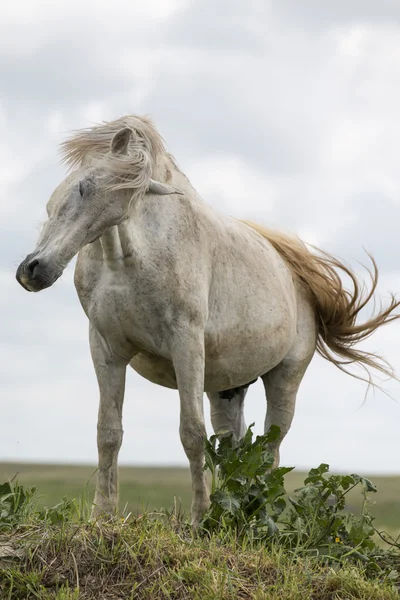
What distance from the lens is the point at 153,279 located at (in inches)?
251

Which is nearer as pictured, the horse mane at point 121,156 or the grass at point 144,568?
the grass at point 144,568

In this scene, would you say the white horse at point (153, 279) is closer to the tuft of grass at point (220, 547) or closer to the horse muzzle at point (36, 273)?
the horse muzzle at point (36, 273)

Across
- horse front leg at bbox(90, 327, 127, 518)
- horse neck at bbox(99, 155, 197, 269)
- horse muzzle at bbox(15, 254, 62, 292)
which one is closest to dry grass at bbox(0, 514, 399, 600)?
horse front leg at bbox(90, 327, 127, 518)

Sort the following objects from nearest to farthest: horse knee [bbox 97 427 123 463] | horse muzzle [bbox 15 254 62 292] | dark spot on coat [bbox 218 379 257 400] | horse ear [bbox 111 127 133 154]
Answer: horse muzzle [bbox 15 254 62 292]
horse ear [bbox 111 127 133 154]
horse knee [bbox 97 427 123 463]
dark spot on coat [bbox 218 379 257 400]

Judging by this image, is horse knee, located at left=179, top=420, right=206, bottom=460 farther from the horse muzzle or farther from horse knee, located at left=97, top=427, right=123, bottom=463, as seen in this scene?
the horse muzzle

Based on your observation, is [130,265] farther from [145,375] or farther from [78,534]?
[78,534]

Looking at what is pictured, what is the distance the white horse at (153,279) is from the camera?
6.09m

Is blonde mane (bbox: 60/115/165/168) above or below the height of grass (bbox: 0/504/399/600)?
above

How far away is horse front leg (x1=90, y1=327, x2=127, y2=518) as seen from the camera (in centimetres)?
670

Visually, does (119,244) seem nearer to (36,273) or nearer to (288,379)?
(36,273)

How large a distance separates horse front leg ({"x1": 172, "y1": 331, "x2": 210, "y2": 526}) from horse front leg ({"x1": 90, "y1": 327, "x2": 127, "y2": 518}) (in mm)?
524

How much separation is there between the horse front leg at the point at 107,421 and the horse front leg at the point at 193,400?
1.72ft

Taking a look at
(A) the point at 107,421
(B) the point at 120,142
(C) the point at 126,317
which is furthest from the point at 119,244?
(A) the point at 107,421

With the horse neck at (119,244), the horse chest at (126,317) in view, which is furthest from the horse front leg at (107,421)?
the horse neck at (119,244)
